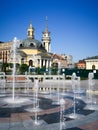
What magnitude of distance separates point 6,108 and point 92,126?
16.9ft

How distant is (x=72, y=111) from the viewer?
11078mm

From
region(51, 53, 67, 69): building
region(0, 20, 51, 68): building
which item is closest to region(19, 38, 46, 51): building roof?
region(0, 20, 51, 68): building

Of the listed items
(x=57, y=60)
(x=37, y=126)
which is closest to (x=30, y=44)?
(x=57, y=60)

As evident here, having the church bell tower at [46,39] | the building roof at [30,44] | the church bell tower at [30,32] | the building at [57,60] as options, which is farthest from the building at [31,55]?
the building at [57,60]

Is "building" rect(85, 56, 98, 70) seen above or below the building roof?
below

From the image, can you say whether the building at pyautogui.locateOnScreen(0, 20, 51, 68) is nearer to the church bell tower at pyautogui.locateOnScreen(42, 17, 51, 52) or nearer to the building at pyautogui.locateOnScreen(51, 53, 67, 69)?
the church bell tower at pyautogui.locateOnScreen(42, 17, 51, 52)

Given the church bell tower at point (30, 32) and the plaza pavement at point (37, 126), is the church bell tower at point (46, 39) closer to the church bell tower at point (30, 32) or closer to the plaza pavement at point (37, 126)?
the church bell tower at point (30, 32)

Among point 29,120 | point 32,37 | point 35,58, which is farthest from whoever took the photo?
point 32,37

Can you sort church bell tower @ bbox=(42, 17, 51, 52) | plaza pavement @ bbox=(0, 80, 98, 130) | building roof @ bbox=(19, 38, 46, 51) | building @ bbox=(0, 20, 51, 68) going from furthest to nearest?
church bell tower @ bbox=(42, 17, 51, 52) < building roof @ bbox=(19, 38, 46, 51) < building @ bbox=(0, 20, 51, 68) < plaza pavement @ bbox=(0, 80, 98, 130)

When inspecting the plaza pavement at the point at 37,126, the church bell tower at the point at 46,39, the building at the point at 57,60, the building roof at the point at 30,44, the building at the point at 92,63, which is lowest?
the plaza pavement at the point at 37,126

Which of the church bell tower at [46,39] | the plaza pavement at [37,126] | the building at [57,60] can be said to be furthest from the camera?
the church bell tower at [46,39]

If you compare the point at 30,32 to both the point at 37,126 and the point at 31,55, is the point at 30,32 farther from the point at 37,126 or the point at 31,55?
the point at 37,126

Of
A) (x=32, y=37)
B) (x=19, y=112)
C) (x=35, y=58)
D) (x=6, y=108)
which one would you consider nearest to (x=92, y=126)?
(x=19, y=112)

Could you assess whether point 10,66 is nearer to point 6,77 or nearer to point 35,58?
point 35,58
